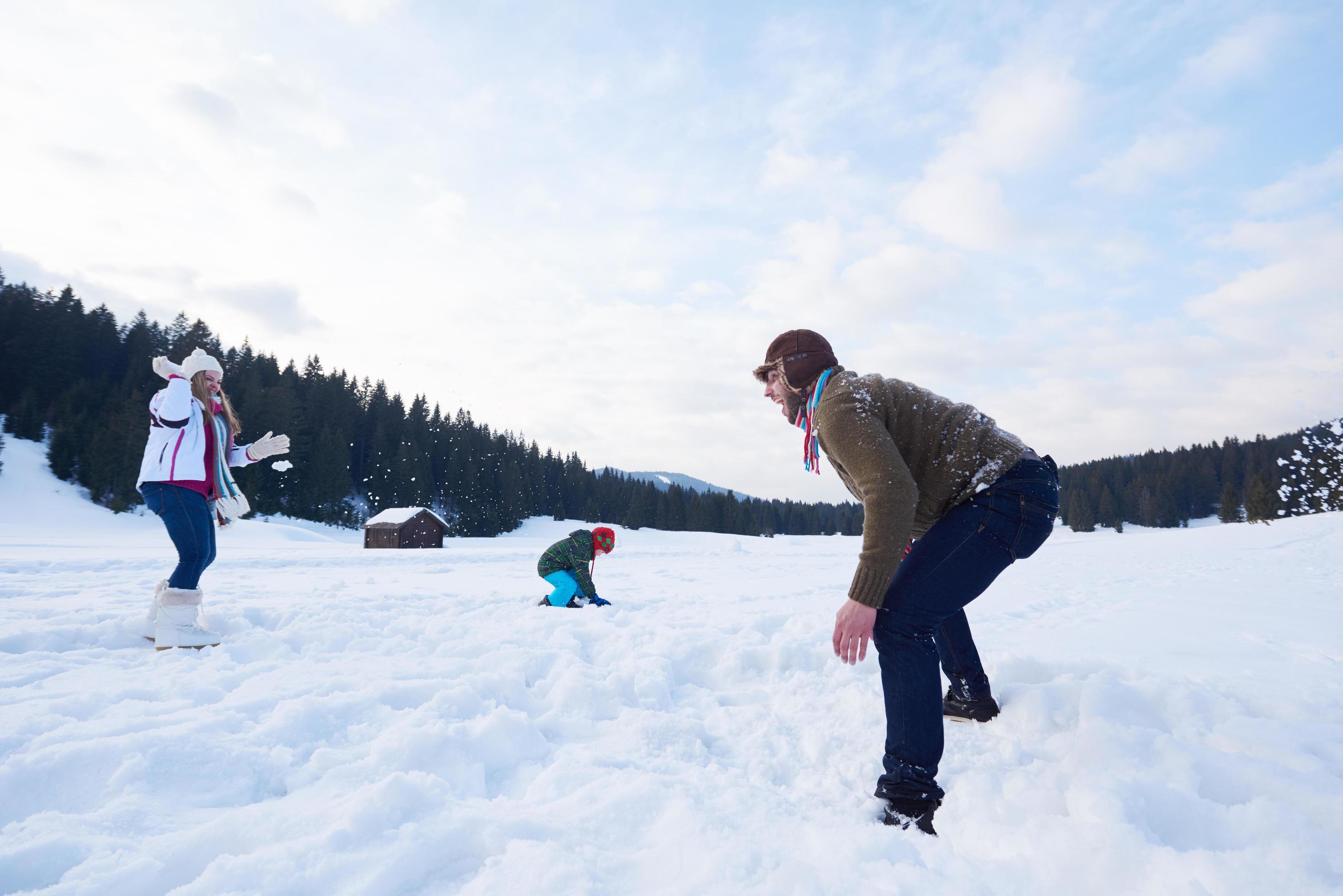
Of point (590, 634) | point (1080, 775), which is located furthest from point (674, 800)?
point (590, 634)

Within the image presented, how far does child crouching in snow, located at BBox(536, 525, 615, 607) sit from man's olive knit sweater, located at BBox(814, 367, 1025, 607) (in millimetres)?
4302

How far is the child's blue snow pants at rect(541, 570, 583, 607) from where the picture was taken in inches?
241

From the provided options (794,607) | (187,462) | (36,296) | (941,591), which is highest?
(36,296)

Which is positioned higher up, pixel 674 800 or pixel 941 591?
pixel 941 591

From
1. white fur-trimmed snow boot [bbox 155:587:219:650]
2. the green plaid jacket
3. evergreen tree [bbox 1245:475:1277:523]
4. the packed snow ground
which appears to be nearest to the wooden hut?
the green plaid jacket

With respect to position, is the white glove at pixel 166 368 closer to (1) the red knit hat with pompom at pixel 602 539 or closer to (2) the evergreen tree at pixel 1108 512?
(1) the red knit hat with pompom at pixel 602 539

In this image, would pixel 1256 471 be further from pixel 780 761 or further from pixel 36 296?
pixel 36 296

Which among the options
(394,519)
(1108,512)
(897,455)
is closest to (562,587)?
(897,455)

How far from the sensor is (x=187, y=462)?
3.95 m

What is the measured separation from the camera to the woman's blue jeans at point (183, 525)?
3902mm

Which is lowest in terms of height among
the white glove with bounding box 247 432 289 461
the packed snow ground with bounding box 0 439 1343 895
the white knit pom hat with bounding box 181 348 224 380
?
the packed snow ground with bounding box 0 439 1343 895

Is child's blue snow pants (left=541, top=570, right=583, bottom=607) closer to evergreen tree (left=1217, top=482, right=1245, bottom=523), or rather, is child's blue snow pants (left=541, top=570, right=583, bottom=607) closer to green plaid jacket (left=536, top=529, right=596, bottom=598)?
green plaid jacket (left=536, top=529, right=596, bottom=598)

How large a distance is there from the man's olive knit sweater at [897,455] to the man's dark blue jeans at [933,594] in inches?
3.7

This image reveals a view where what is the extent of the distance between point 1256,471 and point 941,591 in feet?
259
